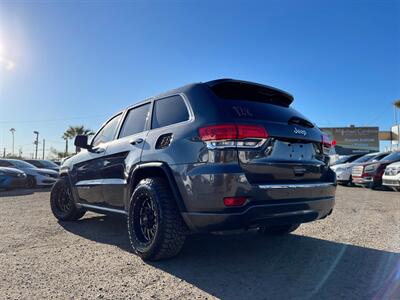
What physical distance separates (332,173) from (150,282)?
2.31m

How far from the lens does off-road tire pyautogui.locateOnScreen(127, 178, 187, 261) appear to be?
360cm

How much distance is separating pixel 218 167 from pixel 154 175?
1.03 metres

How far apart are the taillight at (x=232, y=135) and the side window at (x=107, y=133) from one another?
2312mm

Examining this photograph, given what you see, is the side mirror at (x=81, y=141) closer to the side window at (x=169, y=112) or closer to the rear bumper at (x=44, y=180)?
the side window at (x=169, y=112)

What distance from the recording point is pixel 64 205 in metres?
6.54

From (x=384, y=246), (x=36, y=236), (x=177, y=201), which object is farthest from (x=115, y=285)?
(x=384, y=246)

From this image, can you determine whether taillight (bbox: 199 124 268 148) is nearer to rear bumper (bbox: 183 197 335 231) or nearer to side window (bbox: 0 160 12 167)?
rear bumper (bbox: 183 197 335 231)

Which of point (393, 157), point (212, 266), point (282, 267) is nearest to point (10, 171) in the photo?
point (212, 266)

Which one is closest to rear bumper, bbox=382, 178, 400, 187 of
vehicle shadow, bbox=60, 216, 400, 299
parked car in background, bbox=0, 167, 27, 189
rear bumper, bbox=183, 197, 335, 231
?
vehicle shadow, bbox=60, 216, 400, 299

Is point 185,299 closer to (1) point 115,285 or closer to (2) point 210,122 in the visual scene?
(1) point 115,285

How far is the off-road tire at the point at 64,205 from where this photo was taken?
6.26 meters

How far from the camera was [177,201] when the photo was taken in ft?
11.8

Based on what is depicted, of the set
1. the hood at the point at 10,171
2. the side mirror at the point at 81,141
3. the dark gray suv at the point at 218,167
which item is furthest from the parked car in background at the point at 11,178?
the dark gray suv at the point at 218,167

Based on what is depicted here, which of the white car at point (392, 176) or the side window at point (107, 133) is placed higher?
the side window at point (107, 133)
